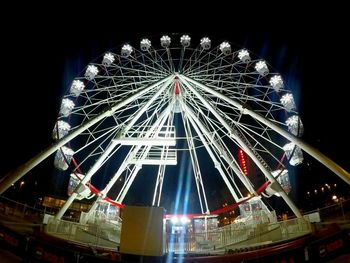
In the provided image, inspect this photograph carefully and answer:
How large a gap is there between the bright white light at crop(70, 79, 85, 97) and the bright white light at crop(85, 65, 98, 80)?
74 cm

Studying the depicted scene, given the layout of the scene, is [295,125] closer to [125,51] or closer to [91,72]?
[125,51]

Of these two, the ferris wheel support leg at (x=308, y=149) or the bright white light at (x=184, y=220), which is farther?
the bright white light at (x=184, y=220)

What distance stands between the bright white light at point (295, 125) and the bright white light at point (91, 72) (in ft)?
47.4

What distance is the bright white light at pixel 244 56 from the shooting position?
22.3 metres

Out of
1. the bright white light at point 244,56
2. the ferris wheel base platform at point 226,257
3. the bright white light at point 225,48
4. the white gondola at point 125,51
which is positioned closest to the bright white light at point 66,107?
the white gondola at point 125,51

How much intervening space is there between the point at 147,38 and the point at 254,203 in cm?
1621

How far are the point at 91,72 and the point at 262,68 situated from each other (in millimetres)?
12985

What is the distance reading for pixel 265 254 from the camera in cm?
1014

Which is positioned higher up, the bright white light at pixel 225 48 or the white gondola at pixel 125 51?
the bright white light at pixel 225 48

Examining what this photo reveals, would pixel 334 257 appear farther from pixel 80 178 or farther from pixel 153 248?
pixel 80 178

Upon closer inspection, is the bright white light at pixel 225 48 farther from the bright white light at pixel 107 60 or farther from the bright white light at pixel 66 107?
the bright white light at pixel 66 107

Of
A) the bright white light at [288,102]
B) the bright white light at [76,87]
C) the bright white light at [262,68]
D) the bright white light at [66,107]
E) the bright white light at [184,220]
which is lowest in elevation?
the bright white light at [184,220]

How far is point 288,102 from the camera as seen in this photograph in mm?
19703

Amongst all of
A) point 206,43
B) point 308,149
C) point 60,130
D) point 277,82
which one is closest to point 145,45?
point 206,43
